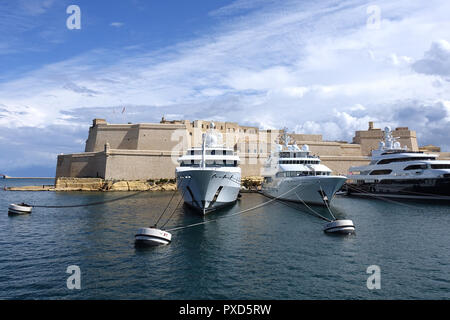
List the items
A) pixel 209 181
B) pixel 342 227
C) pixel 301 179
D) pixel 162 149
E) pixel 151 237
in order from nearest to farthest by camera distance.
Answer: pixel 151 237 < pixel 342 227 < pixel 209 181 < pixel 301 179 < pixel 162 149

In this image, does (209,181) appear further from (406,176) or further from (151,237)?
(406,176)

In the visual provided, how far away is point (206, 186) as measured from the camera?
2356 centimetres

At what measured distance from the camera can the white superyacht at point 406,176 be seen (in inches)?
1396

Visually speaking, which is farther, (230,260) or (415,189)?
(415,189)

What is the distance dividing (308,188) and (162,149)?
137 ft

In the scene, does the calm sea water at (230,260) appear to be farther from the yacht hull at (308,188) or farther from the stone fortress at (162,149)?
the stone fortress at (162,149)

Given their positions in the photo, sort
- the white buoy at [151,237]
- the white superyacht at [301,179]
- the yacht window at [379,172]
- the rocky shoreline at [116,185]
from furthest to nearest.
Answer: the rocky shoreline at [116,185] → the yacht window at [379,172] → the white superyacht at [301,179] → the white buoy at [151,237]

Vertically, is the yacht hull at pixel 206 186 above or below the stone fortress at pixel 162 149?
below

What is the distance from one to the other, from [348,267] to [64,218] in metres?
22.1

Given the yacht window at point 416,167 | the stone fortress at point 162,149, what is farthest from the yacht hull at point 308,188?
the stone fortress at point 162,149

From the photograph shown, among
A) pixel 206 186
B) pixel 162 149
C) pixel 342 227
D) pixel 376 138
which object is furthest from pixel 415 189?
pixel 162 149

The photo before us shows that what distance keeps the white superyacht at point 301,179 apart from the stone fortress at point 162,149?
61.5ft
